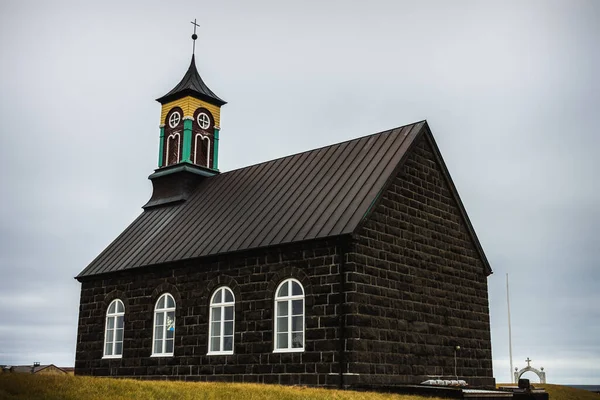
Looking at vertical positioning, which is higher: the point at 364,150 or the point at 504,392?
the point at 364,150

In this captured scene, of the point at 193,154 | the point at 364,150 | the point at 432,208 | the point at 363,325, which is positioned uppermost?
the point at 193,154

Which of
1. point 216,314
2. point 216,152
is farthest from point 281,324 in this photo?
point 216,152

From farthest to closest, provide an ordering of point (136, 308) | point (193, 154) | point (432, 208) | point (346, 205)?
point (193, 154) < point (136, 308) < point (432, 208) < point (346, 205)

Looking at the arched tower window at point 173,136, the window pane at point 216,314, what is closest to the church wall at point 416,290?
the window pane at point 216,314

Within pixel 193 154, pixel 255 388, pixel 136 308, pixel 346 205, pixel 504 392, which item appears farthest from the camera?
pixel 193 154

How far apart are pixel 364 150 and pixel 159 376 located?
1123 centimetres

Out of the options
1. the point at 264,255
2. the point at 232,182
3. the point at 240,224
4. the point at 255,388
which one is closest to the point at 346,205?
the point at 264,255

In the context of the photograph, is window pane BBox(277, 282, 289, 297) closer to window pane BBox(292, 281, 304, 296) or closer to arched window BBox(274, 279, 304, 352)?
arched window BBox(274, 279, 304, 352)

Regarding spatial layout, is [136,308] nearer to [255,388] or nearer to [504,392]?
[255,388]

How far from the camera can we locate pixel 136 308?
2864cm

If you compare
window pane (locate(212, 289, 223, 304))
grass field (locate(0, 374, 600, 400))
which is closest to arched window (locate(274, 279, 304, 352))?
window pane (locate(212, 289, 223, 304))

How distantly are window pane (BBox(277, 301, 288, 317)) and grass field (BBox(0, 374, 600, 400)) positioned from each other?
12.9ft

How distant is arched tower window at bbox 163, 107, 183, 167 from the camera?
35.0m

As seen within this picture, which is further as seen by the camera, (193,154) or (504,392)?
(193,154)
